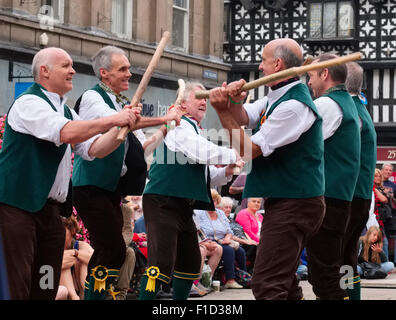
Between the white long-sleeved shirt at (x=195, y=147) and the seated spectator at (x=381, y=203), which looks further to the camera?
the seated spectator at (x=381, y=203)

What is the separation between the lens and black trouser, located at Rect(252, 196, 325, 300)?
473 centimetres

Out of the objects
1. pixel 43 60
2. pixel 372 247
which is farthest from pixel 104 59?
pixel 372 247

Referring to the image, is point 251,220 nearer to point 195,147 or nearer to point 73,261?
point 73,261

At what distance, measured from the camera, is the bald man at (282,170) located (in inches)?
187

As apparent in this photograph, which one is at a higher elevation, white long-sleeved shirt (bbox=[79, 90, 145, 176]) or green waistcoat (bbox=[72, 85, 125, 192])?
white long-sleeved shirt (bbox=[79, 90, 145, 176])

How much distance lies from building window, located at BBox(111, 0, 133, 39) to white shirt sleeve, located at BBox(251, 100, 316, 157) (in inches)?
535

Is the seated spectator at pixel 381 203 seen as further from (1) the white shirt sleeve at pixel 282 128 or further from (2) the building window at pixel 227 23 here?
(2) the building window at pixel 227 23

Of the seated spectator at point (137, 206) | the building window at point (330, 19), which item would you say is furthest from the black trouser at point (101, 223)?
the building window at point (330, 19)

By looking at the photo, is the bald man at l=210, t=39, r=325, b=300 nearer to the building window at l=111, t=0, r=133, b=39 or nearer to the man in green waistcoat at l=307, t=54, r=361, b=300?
the man in green waistcoat at l=307, t=54, r=361, b=300

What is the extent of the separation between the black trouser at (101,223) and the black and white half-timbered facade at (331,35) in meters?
17.9

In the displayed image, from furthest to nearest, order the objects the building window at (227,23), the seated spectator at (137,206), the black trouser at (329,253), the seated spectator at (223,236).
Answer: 1. the building window at (227,23)
2. the seated spectator at (223,236)
3. the seated spectator at (137,206)
4. the black trouser at (329,253)

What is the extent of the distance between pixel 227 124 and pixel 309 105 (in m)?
0.51

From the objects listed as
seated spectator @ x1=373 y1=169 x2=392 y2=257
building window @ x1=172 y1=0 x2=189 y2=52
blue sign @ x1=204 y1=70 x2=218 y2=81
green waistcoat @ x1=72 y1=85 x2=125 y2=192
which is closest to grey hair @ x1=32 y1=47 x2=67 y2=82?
green waistcoat @ x1=72 y1=85 x2=125 y2=192
